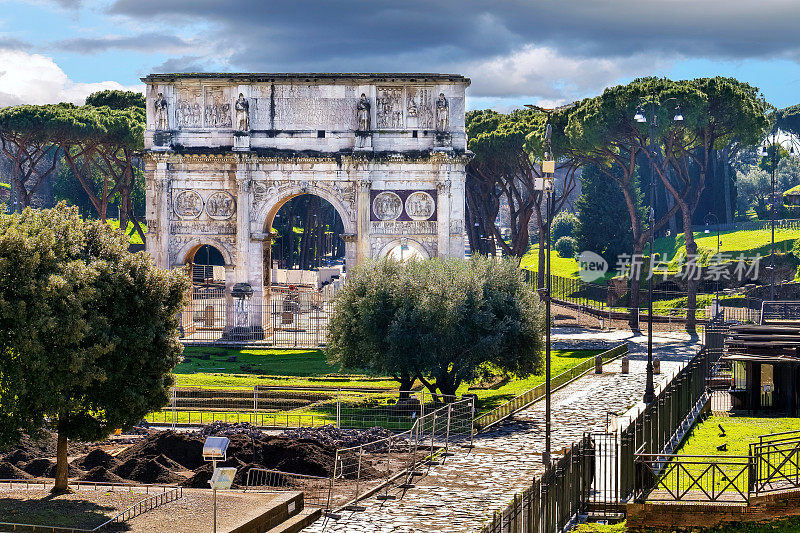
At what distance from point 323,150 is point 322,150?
60 millimetres

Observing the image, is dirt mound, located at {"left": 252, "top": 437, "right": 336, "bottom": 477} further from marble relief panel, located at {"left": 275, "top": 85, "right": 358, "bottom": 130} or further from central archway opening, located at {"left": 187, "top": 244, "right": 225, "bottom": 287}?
central archway opening, located at {"left": 187, "top": 244, "right": 225, "bottom": 287}

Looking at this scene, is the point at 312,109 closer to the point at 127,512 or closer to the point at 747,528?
the point at 127,512

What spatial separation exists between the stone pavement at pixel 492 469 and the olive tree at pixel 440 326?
243 centimetres

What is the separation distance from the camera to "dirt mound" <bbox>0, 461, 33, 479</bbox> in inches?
1063

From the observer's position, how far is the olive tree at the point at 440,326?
128 feet

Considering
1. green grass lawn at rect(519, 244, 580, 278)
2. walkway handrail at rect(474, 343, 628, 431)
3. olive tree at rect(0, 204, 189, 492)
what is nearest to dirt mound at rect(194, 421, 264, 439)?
olive tree at rect(0, 204, 189, 492)

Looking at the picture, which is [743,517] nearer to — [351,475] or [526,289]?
[351,475]

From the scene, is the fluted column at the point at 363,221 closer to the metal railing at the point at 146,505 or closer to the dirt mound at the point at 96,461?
the dirt mound at the point at 96,461

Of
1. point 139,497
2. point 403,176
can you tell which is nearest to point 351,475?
point 139,497

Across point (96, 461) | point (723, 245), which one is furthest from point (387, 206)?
point (723, 245)

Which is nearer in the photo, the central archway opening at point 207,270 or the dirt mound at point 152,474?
the dirt mound at point 152,474

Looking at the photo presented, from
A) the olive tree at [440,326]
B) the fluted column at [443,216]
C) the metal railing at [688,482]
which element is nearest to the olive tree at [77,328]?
the metal railing at [688,482]

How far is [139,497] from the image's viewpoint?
24562mm

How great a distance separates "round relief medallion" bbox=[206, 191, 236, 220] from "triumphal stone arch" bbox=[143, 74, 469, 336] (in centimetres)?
17
